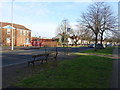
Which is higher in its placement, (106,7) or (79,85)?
(106,7)

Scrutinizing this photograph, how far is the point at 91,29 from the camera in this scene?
3400 cm

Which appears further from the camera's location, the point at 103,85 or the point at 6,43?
the point at 6,43

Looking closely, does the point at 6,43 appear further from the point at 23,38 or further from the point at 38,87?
the point at 38,87

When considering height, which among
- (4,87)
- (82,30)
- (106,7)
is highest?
(106,7)

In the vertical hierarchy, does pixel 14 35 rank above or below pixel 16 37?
above

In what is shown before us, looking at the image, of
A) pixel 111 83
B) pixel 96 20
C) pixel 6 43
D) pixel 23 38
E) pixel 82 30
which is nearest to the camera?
pixel 111 83

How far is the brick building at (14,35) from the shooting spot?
5125 cm

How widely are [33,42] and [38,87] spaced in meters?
56.1

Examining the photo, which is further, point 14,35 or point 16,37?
point 16,37

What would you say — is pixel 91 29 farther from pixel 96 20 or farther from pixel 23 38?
pixel 23 38

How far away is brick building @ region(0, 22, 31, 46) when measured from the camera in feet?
168

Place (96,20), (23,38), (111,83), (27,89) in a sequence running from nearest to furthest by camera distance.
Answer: (27,89) → (111,83) → (96,20) → (23,38)

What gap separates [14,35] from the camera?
54.4 meters

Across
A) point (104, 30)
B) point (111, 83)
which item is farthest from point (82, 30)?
point (111, 83)
